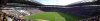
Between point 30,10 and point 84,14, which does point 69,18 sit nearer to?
point 84,14

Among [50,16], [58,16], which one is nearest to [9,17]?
[50,16]

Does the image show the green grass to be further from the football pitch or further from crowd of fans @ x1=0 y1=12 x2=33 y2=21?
crowd of fans @ x1=0 y1=12 x2=33 y2=21

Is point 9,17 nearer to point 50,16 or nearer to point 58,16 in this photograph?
point 50,16

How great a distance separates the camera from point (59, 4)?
3035mm

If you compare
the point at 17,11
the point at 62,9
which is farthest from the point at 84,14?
the point at 17,11

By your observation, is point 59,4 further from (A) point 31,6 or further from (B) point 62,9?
(A) point 31,6

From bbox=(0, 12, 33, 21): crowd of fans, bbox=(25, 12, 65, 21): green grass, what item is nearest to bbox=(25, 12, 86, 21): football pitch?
bbox=(25, 12, 65, 21): green grass

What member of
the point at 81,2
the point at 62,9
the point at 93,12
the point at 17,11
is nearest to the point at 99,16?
the point at 93,12

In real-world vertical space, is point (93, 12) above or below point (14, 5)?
below

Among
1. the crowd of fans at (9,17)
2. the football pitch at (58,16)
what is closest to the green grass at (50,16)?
the football pitch at (58,16)

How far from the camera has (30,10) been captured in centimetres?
303

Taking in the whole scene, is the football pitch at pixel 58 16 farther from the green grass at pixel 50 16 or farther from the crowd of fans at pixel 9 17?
the crowd of fans at pixel 9 17

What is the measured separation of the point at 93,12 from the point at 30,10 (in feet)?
3.54

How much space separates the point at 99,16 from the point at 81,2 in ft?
1.26
